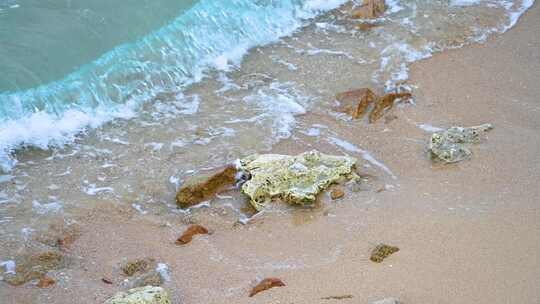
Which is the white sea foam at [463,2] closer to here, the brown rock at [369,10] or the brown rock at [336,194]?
the brown rock at [369,10]

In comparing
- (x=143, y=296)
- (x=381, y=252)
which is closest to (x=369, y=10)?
(x=381, y=252)

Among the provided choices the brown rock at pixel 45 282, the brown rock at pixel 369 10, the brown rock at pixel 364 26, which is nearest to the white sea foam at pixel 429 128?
the brown rock at pixel 364 26

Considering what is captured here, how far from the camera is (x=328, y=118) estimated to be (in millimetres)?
5723

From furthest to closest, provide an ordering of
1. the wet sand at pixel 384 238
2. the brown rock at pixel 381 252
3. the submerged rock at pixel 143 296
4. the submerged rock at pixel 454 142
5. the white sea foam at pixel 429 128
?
1. the white sea foam at pixel 429 128
2. the submerged rock at pixel 454 142
3. the brown rock at pixel 381 252
4. the wet sand at pixel 384 238
5. the submerged rock at pixel 143 296

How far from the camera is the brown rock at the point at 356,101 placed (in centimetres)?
570

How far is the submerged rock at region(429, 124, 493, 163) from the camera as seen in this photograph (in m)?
4.91

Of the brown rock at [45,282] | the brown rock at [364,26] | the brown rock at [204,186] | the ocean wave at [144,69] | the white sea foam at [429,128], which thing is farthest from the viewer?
the brown rock at [364,26]

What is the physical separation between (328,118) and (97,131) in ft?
6.26

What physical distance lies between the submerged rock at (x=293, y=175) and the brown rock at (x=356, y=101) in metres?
0.84

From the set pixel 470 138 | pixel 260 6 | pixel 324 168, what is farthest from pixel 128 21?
pixel 470 138

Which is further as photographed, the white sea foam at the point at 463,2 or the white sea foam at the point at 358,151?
the white sea foam at the point at 463,2

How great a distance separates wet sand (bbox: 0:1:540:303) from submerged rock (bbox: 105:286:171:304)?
21 cm

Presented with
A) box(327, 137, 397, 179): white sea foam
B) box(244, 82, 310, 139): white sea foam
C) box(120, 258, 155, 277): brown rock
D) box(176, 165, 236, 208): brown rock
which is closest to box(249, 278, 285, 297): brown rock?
box(120, 258, 155, 277): brown rock

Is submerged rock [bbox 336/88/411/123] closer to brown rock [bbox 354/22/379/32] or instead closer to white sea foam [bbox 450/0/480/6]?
brown rock [bbox 354/22/379/32]
